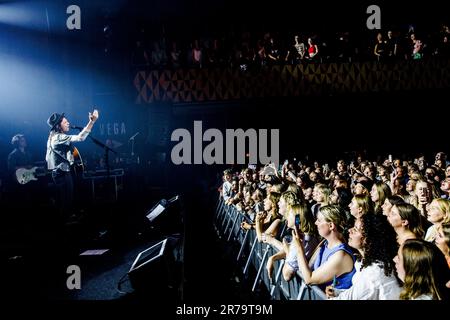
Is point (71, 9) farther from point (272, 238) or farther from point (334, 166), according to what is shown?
point (334, 166)

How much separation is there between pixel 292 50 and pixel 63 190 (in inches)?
373

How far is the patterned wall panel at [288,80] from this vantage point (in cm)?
1204

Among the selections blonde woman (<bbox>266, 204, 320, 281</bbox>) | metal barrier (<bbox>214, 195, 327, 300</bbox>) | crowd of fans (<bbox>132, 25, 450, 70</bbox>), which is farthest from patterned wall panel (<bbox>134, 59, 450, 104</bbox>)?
blonde woman (<bbox>266, 204, 320, 281</bbox>)

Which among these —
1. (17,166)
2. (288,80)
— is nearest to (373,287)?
(17,166)

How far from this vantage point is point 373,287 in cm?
242

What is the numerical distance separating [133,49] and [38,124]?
13.4ft

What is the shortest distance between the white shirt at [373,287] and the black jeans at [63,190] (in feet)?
15.1

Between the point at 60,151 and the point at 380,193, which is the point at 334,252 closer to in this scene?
the point at 380,193

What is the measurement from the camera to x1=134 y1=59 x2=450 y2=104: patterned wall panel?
1204 centimetres

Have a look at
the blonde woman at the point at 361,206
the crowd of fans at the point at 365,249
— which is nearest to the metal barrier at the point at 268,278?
the crowd of fans at the point at 365,249

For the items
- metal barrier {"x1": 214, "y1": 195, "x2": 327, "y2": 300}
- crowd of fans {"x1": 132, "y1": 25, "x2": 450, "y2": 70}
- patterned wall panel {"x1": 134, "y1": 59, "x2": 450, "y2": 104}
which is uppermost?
crowd of fans {"x1": 132, "y1": 25, "x2": 450, "y2": 70}

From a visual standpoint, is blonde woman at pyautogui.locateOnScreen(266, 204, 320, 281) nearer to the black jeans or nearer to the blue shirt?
the blue shirt

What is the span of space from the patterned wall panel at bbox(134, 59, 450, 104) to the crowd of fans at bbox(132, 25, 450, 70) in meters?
0.26

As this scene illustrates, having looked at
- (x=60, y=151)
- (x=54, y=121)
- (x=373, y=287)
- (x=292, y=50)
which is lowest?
(x=373, y=287)
